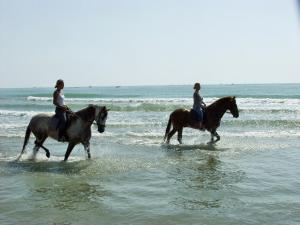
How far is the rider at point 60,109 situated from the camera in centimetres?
1094

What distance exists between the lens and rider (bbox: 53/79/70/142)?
35.9 ft

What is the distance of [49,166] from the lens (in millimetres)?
10688

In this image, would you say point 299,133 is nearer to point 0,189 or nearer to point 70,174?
point 70,174

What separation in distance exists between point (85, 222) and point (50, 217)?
0.59 m

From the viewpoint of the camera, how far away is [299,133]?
58.4ft

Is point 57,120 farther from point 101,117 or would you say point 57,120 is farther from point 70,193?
point 70,193

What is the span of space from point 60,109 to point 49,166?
1527 millimetres

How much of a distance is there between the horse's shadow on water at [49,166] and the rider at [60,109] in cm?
76

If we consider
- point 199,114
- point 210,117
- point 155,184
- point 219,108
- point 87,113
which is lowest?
point 155,184

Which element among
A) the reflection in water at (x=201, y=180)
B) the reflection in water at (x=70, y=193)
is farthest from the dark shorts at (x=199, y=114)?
the reflection in water at (x=70, y=193)

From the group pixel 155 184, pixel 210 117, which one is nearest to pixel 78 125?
pixel 155 184

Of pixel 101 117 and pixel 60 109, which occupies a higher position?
pixel 60 109

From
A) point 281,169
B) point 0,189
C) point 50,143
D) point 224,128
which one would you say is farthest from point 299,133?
point 0,189

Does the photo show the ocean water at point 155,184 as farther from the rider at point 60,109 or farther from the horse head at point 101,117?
the horse head at point 101,117
